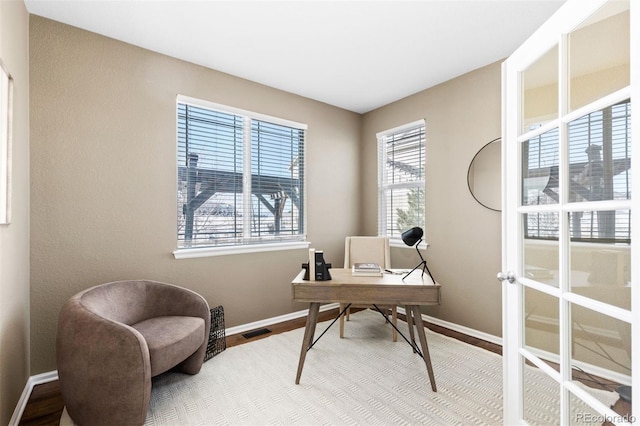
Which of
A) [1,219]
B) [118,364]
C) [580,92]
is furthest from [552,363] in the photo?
[1,219]

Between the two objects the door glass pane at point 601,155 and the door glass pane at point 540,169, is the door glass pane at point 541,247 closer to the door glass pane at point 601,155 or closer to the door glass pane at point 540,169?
the door glass pane at point 540,169

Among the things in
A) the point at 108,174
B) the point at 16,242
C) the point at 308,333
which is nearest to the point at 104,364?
the point at 16,242

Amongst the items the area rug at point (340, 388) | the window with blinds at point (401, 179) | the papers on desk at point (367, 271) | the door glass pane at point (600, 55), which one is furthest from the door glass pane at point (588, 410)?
the window with blinds at point (401, 179)

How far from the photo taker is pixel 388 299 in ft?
6.80

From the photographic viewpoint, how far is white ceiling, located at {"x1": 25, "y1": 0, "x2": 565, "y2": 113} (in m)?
2.08

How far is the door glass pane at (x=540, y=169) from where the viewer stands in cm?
131

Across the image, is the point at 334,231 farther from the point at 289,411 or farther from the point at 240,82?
the point at 289,411

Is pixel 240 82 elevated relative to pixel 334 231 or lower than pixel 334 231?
elevated

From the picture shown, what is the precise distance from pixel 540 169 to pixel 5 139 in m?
2.67

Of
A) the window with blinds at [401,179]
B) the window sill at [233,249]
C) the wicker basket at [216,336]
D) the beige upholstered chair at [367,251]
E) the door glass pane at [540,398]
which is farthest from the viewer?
the window with blinds at [401,179]

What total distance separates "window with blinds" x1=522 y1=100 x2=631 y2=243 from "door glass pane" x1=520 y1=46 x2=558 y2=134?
0.31 feet

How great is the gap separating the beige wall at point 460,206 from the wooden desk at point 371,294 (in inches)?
43.5

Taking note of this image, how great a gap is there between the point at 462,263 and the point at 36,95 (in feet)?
12.9

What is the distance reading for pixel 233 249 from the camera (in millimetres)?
3084
